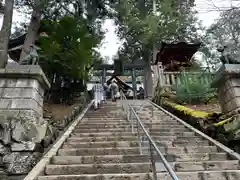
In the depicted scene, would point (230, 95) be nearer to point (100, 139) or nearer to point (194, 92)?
point (100, 139)

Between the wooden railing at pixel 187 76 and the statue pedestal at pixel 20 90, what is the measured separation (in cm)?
633

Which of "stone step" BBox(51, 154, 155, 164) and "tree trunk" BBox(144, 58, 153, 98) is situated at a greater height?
"tree trunk" BBox(144, 58, 153, 98)

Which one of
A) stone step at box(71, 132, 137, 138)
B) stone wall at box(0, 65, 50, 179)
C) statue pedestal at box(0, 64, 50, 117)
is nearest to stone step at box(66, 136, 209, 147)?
stone step at box(71, 132, 137, 138)

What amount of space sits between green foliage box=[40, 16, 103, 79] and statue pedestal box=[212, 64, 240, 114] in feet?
15.6

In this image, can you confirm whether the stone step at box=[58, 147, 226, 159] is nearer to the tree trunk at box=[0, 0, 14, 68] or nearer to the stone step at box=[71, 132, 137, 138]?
the stone step at box=[71, 132, 137, 138]

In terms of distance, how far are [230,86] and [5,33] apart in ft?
23.2

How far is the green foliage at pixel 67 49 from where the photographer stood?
862 centimetres

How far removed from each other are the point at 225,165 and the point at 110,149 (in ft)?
6.89

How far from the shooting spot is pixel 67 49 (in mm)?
8969

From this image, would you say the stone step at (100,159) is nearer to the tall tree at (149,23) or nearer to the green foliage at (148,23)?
the tall tree at (149,23)

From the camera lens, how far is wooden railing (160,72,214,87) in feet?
32.7

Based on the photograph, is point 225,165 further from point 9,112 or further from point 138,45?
point 138,45

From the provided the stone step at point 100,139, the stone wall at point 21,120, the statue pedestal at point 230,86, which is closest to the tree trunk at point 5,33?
the stone wall at point 21,120

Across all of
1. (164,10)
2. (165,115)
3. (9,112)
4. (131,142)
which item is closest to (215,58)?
(164,10)
